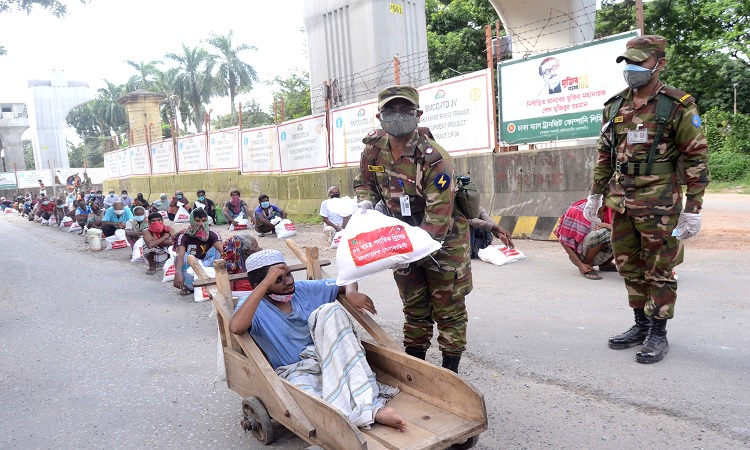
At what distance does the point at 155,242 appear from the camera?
9.02 meters

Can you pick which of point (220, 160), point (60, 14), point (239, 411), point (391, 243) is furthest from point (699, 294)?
point (220, 160)

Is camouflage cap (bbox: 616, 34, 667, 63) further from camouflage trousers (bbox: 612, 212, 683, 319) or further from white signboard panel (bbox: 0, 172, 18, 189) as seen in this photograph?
white signboard panel (bbox: 0, 172, 18, 189)

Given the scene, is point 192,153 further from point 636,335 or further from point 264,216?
point 636,335

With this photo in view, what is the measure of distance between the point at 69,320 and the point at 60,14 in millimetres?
9152

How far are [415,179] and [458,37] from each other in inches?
687

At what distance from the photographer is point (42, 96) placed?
172 ft

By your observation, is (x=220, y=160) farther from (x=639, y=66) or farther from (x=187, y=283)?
(x=639, y=66)

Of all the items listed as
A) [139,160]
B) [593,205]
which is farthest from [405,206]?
[139,160]

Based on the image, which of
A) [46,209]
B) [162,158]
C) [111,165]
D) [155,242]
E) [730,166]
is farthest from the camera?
[111,165]

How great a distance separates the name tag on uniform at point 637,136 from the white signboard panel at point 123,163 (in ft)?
85.9

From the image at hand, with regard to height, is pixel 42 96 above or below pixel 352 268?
above

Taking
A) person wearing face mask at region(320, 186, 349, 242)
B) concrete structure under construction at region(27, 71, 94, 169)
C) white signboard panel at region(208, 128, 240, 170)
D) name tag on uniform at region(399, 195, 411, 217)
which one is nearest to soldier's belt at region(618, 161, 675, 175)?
name tag on uniform at region(399, 195, 411, 217)

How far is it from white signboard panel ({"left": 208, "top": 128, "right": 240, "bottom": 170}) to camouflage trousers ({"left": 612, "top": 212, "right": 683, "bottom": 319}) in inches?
585

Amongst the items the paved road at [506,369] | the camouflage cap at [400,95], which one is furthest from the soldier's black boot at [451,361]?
the camouflage cap at [400,95]
